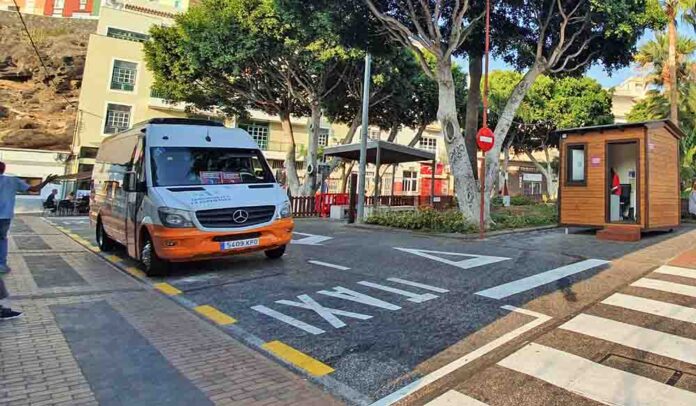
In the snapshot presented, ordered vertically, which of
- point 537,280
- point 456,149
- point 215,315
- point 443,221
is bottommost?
point 215,315

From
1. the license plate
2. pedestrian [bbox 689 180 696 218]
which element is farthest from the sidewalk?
pedestrian [bbox 689 180 696 218]

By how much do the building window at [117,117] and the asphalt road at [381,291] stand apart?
30.3 meters

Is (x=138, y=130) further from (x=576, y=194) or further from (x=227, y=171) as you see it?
(x=576, y=194)

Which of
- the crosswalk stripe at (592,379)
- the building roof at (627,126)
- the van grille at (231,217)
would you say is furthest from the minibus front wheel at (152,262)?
the building roof at (627,126)

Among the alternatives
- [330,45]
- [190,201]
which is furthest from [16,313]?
[330,45]

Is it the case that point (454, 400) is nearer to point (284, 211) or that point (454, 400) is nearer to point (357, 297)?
point (357, 297)

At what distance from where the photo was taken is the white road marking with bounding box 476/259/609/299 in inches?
230

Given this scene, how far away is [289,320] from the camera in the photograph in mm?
4941

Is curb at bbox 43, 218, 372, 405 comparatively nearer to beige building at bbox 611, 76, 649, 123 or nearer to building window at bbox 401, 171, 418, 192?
building window at bbox 401, 171, 418, 192

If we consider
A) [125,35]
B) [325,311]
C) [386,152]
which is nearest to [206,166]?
[325,311]

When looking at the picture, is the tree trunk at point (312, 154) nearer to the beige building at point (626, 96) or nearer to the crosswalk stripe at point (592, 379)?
the crosswalk stripe at point (592, 379)

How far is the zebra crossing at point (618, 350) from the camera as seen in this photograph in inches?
127

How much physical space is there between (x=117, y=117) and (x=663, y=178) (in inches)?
1398

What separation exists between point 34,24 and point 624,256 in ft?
183
